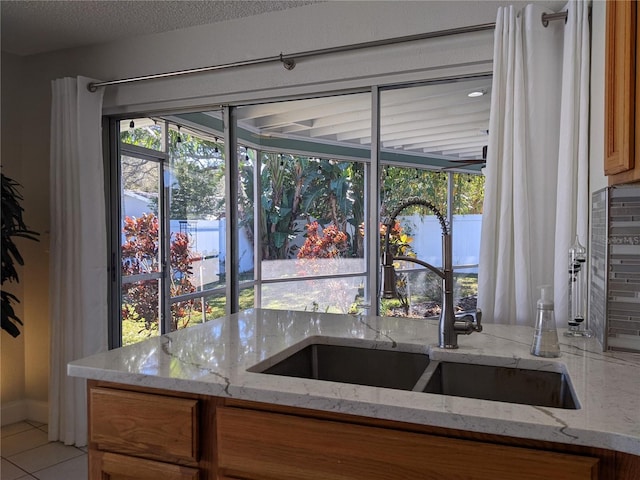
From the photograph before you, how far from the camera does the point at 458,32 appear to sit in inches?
93.1

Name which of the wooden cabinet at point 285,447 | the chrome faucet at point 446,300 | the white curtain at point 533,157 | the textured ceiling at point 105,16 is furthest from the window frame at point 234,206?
the wooden cabinet at point 285,447

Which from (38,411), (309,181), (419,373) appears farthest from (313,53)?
(38,411)

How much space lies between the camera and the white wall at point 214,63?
251cm

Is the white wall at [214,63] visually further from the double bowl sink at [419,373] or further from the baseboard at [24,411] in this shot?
the double bowl sink at [419,373]

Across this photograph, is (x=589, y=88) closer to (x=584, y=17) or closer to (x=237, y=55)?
(x=584, y=17)

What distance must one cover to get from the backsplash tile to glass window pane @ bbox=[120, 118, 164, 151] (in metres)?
2.77

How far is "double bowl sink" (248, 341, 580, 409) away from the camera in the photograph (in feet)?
4.85

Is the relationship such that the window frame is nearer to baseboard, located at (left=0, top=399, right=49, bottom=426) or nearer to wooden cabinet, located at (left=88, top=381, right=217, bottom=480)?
baseboard, located at (left=0, top=399, right=49, bottom=426)

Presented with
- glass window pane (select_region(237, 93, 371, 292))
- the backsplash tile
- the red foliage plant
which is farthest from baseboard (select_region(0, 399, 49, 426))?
the backsplash tile

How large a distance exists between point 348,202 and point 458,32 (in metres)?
1.02

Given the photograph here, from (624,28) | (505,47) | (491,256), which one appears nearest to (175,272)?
(491,256)

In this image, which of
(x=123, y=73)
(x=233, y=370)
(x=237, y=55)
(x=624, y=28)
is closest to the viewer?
(x=624, y=28)

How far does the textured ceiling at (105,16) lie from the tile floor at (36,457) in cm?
259

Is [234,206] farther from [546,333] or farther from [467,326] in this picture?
[546,333]
